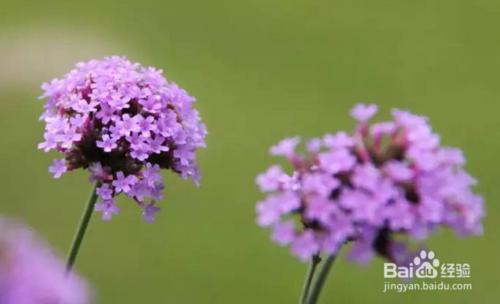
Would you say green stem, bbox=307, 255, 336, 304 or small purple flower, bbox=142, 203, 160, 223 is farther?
small purple flower, bbox=142, 203, 160, 223

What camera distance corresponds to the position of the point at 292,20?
21.5 feet

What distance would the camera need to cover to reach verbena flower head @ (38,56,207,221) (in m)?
1.59

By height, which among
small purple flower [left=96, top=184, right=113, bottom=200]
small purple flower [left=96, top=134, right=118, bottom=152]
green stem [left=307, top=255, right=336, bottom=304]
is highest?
small purple flower [left=96, top=134, right=118, bottom=152]

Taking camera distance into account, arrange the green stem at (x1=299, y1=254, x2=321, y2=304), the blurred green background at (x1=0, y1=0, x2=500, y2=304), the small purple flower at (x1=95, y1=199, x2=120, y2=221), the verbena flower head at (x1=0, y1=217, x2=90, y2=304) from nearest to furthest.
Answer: the verbena flower head at (x1=0, y1=217, x2=90, y2=304) < the green stem at (x1=299, y1=254, x2=321, y2=304) < the small purple flower at (x1=95, y1=199, x2=120, y2=221) < the blurred green background at (x1=0, y1=0, x2=500, y2=304)

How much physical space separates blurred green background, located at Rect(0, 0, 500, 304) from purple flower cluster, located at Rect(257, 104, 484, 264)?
2.65 m

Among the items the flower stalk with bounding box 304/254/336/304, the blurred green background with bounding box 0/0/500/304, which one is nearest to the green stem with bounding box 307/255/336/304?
the flower stalk with bounding box 304/254/336/304

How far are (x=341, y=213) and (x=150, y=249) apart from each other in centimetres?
317

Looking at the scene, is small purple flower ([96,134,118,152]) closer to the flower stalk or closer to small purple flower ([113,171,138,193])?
small purple flower ([113,171,138,193])

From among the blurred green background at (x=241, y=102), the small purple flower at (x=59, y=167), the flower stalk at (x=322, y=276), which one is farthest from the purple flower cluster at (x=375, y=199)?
the blurred green background at (x=241, y=102)

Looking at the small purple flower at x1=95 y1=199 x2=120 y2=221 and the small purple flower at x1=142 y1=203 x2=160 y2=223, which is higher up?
the small purple flower at x1=142 y1=203 x2=160 y2=223

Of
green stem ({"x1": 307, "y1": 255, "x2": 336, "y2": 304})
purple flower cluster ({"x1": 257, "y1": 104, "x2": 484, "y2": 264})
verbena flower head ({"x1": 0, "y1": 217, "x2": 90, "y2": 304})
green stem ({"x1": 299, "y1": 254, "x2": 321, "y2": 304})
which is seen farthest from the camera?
green stem ({"x1": 299, "y1": 254, "x2": 321, "y2": 304})

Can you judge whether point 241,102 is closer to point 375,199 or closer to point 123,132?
point 123,132

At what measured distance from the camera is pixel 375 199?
1082 mm

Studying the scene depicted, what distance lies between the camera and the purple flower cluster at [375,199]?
→ 1.09 meters
